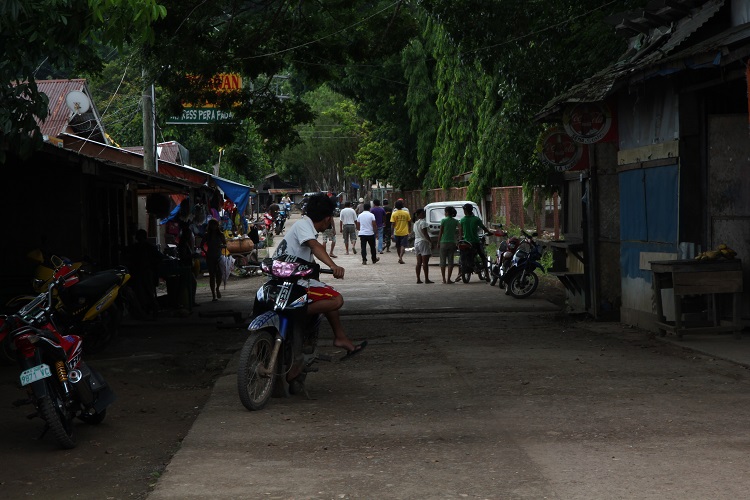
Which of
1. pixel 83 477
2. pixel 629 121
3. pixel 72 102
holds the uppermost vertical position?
pixel 72 102

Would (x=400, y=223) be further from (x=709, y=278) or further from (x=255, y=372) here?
(x=255, y=372)

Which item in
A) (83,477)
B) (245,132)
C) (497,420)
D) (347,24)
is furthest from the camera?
(245,132)

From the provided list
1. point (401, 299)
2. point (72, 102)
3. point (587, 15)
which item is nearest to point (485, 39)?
point (587, 15)

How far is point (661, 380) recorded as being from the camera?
30.3ft

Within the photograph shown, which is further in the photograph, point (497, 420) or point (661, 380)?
point (661, 380)

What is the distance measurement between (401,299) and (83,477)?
1260 cm

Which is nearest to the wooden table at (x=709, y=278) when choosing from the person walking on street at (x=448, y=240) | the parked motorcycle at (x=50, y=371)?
the parked motorcycle at (x=50, y=371)

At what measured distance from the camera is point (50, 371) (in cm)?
726

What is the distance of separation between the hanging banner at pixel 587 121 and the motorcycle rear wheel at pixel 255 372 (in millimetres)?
6588

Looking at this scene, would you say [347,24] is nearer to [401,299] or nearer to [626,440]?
[401,299]

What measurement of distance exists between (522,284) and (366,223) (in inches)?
429

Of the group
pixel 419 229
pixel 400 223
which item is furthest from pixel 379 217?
pixel 419 229

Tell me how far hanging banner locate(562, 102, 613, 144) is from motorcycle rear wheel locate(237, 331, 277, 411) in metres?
6.59

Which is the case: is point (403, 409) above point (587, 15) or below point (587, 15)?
below
